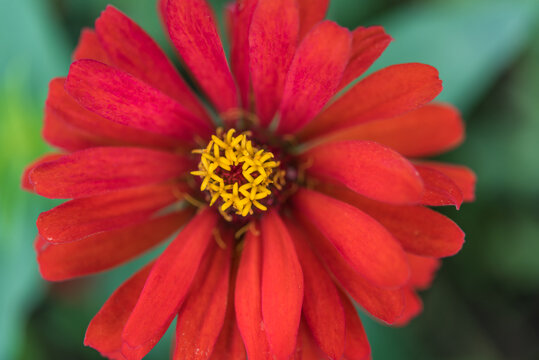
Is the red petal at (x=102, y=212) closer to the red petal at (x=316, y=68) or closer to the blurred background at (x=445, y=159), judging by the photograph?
the red petal at (x=316, y=68)

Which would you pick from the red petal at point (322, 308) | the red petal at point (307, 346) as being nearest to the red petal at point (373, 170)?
the red petal at point (322, 308)

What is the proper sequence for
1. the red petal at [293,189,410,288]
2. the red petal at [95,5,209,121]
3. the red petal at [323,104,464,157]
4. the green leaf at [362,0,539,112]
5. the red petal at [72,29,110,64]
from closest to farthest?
the red petal at [293,189,410,288]
the red petal at [95,5,209,121]
the red petal at [72,29,110,64]
the red petal at [323,104,464,157]
the green leaf at [362,0,539,112]

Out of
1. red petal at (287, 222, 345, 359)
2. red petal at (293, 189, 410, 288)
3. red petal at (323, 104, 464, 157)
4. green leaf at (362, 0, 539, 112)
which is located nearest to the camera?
red petal at (293, 189, 410, 288)

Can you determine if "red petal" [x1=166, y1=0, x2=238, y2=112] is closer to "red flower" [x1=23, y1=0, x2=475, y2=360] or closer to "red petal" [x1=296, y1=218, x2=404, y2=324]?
"red flower" [x1=23, y1=0, x2=475, y2=360]

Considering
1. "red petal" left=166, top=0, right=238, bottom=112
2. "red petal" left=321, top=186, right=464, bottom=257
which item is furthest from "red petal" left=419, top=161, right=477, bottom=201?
"red petal" left=166, top=0, right=238, bottom=112

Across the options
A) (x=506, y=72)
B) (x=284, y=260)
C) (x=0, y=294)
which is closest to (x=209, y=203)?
(x=284, y=260)

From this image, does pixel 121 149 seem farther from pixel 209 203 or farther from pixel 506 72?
pixel 506 72

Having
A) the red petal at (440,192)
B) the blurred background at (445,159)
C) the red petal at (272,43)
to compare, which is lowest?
the blurred background at (445,159)
